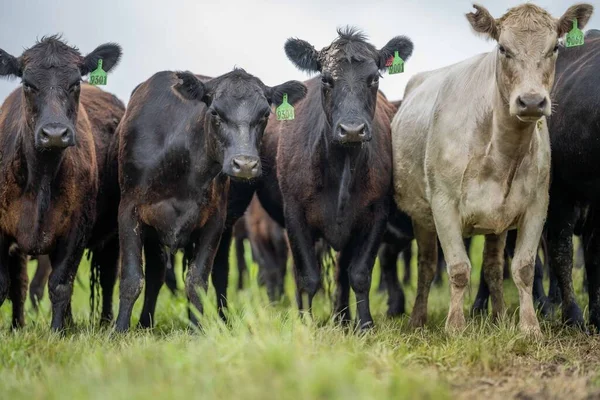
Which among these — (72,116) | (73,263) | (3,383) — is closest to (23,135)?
(72,116)

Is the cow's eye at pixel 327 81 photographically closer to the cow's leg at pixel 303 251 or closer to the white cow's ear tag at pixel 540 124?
the cow's leg at pixel 303 251

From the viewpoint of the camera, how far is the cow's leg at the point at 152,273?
9.05m

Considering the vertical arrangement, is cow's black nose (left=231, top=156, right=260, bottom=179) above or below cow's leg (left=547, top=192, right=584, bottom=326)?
above

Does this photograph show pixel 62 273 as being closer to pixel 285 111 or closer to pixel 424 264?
Result: pixel 285 111

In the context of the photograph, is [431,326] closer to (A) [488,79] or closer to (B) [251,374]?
(A) [488,79]

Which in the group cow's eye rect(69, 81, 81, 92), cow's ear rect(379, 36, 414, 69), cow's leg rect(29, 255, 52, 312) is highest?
cow's ear rect(379, 36, 414, 69)

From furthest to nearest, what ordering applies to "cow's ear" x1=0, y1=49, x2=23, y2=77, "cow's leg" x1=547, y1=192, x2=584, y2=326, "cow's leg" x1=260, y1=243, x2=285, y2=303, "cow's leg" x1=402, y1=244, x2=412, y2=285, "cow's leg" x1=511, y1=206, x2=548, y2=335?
"cow's leg" x1=402, y1=244, x2=412, y2=285 < "cow's leg" x1=260, y1=243, x2=285, y2=303 < "cow's leg" x1=547, y1=192, x2=584, y2=326 < "cow's ear" x1=0, y1=49, x2=23, y2=77 < "cow's leg" x1=511, y1=206, x2=548, y2=335

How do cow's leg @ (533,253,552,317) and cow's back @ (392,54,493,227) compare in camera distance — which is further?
cow's leg @ (533,253,552,317)

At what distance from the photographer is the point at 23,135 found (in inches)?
304

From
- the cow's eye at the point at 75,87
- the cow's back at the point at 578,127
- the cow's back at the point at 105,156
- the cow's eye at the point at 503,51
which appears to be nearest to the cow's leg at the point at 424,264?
the cow's back at the point at 578,127

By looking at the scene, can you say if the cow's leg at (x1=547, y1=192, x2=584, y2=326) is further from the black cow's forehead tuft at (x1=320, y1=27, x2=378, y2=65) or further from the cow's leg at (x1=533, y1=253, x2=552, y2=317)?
the black cow's forehead tuft at (x1=320, y1=27, x2=378, y2=65)

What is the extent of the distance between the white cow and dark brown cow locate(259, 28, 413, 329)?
0.61 metres

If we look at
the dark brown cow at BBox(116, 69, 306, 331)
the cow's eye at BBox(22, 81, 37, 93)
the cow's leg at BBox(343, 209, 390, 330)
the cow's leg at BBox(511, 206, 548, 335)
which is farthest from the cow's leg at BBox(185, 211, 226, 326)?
the cow's leg at BBox(511, 206, 548, 335)

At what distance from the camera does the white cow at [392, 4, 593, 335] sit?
6.96m
